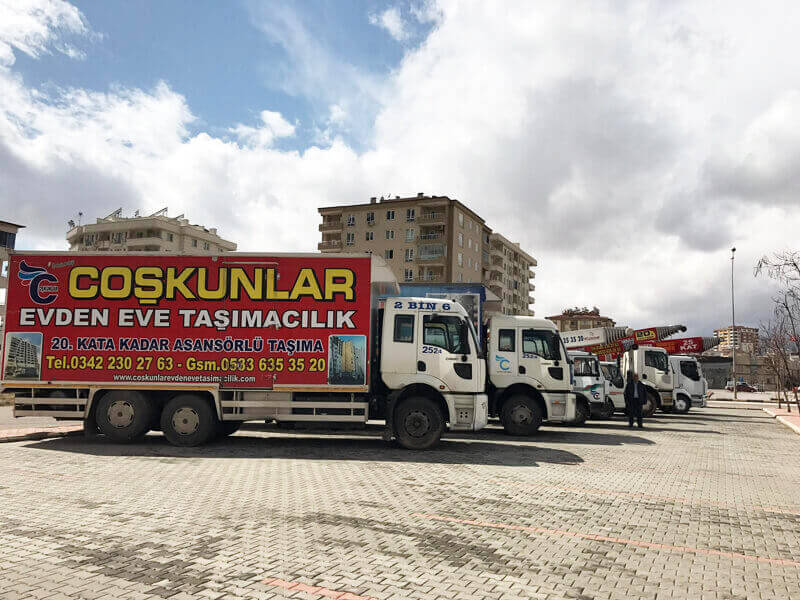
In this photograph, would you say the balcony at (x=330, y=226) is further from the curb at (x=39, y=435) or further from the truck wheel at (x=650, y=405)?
the curb at (x=39, y=435)

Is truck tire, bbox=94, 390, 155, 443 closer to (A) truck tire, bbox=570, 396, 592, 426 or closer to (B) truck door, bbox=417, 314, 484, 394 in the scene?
(B) truck door, bbox=417, 314, 484, 394

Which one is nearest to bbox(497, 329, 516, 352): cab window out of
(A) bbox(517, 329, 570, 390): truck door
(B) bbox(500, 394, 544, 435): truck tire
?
(A) bbox(517, 329, 570, 390): truck door

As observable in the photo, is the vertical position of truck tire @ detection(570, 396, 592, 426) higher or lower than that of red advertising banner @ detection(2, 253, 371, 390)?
lower

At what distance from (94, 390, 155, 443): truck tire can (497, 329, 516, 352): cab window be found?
8.24 m

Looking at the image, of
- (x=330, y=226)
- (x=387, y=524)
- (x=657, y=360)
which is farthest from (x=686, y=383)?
(x=330, y=226)

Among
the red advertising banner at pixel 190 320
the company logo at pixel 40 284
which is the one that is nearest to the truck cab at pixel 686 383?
the red advertising banner at pixel 190 320

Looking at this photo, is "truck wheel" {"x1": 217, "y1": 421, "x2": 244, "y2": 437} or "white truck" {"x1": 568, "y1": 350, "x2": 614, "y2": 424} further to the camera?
"white truck" {"x1": 568, "y1": 350, "x2": 614, "y2": 424}

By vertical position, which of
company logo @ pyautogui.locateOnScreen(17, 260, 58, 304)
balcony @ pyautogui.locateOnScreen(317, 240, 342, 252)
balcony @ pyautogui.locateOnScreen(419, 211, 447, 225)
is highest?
balcony @ pyautogui.locateOnScreen(419, 211, 447, 225)

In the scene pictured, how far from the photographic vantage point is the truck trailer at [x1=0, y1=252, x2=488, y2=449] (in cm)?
1184

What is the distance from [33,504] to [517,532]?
564 centimetres

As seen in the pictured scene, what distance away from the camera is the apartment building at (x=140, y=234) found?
81125mm

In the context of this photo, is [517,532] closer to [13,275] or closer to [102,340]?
[102,340]

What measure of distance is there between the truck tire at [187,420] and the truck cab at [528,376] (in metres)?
6.87

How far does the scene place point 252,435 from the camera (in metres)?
14.9
